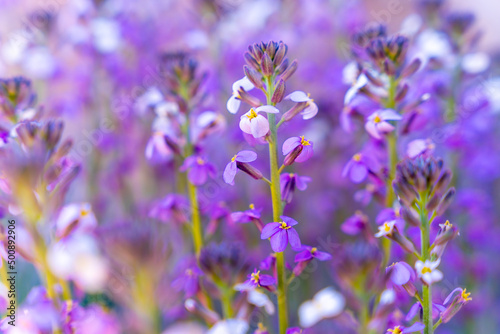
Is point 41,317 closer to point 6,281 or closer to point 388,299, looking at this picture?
point 6,281

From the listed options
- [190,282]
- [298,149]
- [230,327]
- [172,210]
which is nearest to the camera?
[230,327]

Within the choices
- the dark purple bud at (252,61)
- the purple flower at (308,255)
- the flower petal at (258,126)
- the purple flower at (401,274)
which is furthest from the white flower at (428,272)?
the dark purple bud at (252,61)

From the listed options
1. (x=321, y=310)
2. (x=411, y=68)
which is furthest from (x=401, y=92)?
(x=321, y=310)

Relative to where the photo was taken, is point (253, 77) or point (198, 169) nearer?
point (253, 77)

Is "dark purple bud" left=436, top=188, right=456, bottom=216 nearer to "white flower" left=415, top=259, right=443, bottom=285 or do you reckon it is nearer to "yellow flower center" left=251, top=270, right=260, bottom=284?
"white flower" left=415, top=259, right=443, bottom=285

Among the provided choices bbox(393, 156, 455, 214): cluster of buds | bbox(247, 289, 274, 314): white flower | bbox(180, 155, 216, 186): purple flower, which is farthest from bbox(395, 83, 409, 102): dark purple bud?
bbox(247, 289, 274, 314): white flower

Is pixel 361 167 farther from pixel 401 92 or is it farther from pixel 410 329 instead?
pixel 410 329

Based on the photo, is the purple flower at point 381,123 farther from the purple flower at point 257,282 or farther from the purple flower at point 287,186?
the purple flower at point 257,282
